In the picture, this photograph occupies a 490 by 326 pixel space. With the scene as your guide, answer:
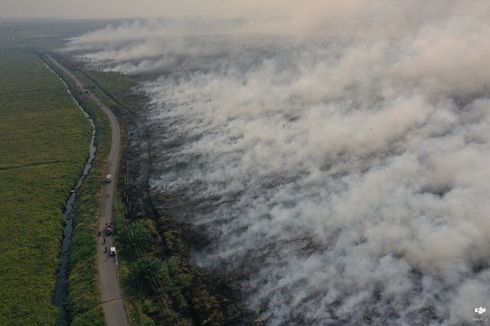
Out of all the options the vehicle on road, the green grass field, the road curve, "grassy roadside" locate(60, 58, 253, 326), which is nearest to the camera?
the road curve

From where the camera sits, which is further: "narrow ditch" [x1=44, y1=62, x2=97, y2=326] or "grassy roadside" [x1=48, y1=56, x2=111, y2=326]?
"narrow ditch" [x1=44, y1=62, x2=97, y2=326]

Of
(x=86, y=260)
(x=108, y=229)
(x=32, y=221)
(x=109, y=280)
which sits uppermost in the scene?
(x=108, y=229)

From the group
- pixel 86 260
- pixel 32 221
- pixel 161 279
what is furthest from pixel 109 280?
pixel 32 221

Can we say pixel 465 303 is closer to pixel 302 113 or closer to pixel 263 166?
pixel 263 166

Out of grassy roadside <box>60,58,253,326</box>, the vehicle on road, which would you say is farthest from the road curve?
the vehicle on road

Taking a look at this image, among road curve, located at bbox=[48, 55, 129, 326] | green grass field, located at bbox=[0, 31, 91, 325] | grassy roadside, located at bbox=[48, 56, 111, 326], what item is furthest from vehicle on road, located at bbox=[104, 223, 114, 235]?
green grass field, located at bbox=[0, 31, 91, 325]

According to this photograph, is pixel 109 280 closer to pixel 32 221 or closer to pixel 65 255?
pixel 65 255

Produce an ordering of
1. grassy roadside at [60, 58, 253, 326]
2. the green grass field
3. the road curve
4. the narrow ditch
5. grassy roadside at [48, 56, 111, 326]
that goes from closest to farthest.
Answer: the road curve < grassy roadside at [60, 58, 253, 326] < grassy roadside at [48, 56, 111, 326] < the narrow ditch < the green grass field

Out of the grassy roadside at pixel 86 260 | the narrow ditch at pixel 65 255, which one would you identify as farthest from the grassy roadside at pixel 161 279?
the narrow ditch at pixel 65 255

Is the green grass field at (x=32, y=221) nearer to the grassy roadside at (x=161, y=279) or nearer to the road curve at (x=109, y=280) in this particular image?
the road curve at (x=109, y=280)

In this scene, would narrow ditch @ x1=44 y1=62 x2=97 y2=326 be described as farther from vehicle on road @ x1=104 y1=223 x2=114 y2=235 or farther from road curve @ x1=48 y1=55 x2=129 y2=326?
vehicle on road @ x1=104 y1=223 x2=114 y2=235

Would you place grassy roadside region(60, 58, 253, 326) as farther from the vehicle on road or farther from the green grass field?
the green grass field

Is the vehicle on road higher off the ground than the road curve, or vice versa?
the vehicle on road
